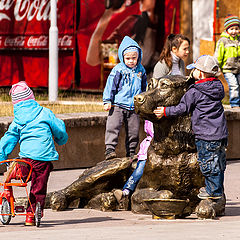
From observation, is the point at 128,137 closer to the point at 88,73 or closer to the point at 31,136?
the point at 31,136

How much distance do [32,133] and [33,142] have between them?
0.08 m

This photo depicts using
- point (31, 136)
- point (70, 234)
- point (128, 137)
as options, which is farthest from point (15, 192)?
point (70, 234)

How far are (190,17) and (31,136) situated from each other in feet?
37.5

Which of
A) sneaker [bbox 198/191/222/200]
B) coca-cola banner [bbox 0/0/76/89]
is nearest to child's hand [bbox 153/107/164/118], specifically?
sneaker [bbox 198/191/222/200]

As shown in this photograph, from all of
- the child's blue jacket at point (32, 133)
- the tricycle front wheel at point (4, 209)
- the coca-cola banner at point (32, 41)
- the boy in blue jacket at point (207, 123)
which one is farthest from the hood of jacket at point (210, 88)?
the coca-cola banner at point (32, 41)

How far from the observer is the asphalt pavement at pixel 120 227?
19.0 feet

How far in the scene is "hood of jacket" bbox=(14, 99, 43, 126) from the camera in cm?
700

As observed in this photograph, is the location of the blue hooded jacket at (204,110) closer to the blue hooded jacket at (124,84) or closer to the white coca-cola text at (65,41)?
the blue hooded jacket at (124,84)

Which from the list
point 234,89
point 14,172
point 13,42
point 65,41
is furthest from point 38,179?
point 13,42

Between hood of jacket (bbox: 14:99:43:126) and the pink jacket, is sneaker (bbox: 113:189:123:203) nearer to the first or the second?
the pink jacket

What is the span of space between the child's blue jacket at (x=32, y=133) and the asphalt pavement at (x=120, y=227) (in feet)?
2.06

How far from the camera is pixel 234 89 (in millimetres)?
13109

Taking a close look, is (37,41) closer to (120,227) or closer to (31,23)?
(31,23)

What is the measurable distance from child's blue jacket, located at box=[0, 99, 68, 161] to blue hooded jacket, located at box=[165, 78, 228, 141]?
104cm
